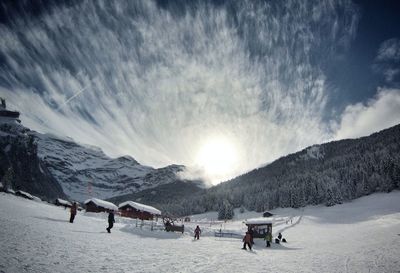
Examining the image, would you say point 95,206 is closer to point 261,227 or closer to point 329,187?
point 261,227

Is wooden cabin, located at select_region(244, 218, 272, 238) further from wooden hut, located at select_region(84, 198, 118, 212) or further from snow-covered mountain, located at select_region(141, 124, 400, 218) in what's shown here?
snow-covered mountain, located at select_region(141, 124, 400, 218)

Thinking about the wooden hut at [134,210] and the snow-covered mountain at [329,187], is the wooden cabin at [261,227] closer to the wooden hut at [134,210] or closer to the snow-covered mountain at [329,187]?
the wooden hut at [134,210]

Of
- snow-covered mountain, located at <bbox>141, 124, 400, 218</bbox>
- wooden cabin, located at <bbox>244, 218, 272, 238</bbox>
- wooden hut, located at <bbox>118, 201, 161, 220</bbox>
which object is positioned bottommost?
wooden cabin, located at <bbox>244, 218, 272, 238</bbox>

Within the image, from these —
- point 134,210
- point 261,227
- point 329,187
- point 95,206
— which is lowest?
point 261,227

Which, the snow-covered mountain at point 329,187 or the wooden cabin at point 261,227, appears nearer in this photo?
the wooden cabin at point 261,227

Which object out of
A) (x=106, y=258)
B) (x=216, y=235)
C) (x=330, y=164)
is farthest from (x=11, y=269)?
(x=330, y=164)

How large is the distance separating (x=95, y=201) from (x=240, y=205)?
71.8m

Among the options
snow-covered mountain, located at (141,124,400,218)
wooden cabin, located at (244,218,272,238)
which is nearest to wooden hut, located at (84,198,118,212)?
snow-covered mountain, located at (141,124,400,218)

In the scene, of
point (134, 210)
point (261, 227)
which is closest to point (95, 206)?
point (134, 210)

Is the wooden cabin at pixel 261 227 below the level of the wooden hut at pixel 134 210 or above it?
below

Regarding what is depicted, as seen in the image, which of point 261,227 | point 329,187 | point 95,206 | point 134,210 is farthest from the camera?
point 329,187

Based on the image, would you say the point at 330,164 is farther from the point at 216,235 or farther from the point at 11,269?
the point at 11,269

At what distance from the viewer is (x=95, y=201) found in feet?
275

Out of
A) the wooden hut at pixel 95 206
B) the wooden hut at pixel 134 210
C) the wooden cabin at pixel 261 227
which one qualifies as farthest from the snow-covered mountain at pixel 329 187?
the wooden cabin at pixel 261 227
